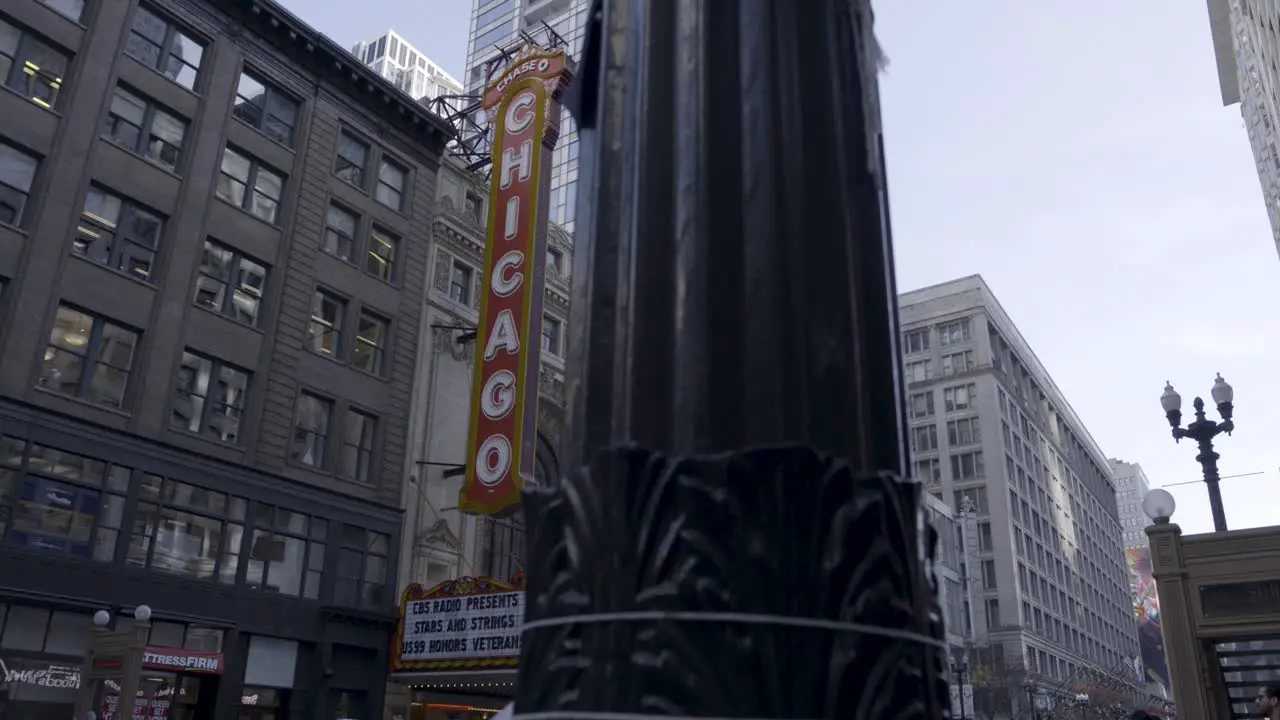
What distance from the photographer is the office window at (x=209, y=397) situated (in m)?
26.8

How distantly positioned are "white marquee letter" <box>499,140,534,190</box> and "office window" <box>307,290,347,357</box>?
23.5ft

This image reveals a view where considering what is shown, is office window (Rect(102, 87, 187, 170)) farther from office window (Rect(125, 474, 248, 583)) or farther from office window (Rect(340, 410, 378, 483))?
office window (Rect(340, 410, 378, 483))

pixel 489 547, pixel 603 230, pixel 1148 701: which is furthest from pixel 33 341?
pixel 1148 701

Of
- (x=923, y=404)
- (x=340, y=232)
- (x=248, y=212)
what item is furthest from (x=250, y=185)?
(x=923, y=404)

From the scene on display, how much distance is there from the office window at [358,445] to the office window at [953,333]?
86.1 metres

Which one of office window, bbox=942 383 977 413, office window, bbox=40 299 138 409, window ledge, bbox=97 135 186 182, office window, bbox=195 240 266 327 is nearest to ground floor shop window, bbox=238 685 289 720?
office window, bbox=40 299 138 409

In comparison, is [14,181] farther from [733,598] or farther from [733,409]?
[733,598]

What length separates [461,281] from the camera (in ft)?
123

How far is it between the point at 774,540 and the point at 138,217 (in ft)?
92.1

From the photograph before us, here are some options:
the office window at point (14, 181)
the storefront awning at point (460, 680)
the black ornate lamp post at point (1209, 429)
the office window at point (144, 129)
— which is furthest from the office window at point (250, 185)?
the black ornate lamp post at point (1209, 429)

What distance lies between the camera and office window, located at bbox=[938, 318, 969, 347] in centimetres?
10631

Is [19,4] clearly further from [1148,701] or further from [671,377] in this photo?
[1148,701]

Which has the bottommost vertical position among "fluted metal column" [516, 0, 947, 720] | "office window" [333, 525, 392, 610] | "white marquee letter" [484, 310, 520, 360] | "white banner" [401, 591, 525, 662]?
"fluted metal column" [516, 0, 947, 720]

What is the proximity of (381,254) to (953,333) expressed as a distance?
85.4 m
